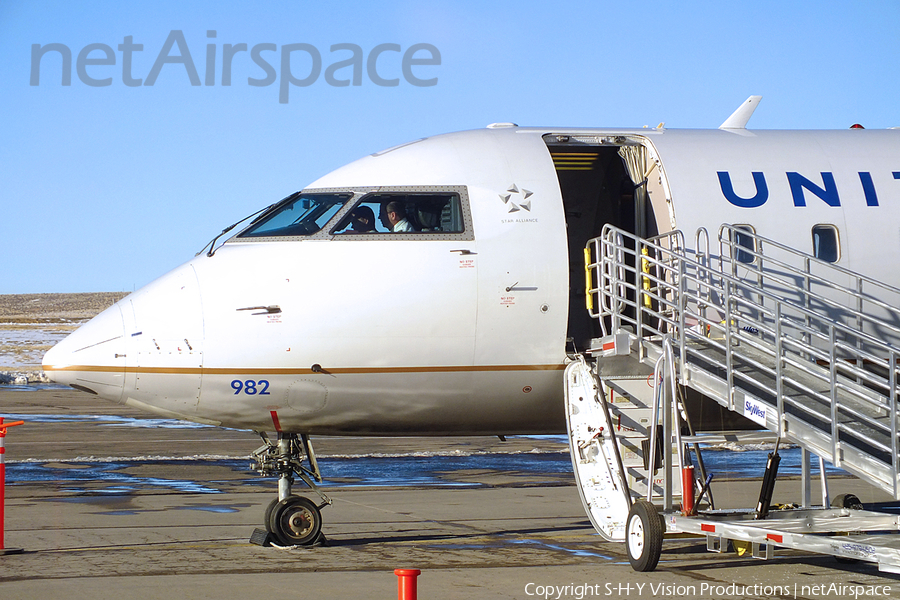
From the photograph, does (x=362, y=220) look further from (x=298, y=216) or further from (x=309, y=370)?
(x=309, y=370)

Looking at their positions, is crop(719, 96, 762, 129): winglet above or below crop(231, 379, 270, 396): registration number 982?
above

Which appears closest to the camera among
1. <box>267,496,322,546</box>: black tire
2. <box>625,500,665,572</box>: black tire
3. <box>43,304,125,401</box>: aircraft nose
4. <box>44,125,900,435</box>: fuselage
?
<box>625,500,665,572</box>: black tire

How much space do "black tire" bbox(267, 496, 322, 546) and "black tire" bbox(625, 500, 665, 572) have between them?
3.56 m

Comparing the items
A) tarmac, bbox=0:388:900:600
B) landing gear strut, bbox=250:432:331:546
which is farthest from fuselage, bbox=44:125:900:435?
tarmac, bbox=0:388:900:600

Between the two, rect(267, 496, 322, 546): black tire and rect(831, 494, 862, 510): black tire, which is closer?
rect(267, 496, 322, 546): black tire

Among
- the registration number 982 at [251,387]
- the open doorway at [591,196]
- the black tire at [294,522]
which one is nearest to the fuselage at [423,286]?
the registration number 982 at [251,387]

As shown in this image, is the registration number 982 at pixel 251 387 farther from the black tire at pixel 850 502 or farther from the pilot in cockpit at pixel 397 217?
the black tire at pixel 850 502

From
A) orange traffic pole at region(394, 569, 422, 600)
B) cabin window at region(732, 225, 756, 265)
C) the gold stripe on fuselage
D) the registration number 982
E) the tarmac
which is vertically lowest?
the tarmac

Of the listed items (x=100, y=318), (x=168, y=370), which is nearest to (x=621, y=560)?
(x=168, y=370)

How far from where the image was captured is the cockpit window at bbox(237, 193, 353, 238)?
10586 millimetres

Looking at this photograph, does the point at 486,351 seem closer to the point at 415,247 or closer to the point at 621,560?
the point at 415,247

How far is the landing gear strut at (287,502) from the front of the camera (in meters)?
10.9

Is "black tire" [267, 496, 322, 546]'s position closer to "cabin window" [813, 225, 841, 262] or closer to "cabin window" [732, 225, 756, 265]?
"cabin window" [732, 225, 756, 265]

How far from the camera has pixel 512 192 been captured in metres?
10.7
